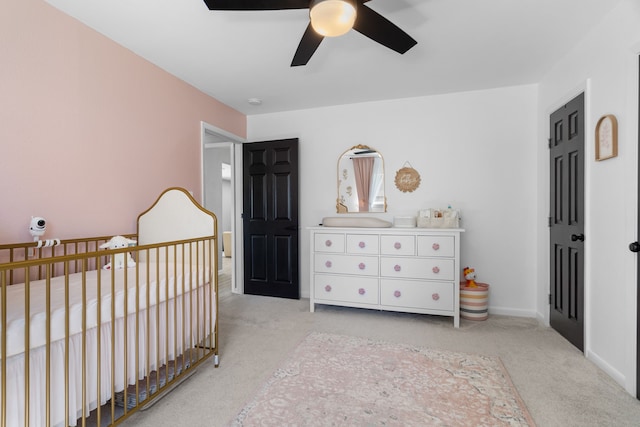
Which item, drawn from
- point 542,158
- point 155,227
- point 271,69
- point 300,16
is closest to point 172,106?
point 271,69

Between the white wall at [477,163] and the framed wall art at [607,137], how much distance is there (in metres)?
1.06

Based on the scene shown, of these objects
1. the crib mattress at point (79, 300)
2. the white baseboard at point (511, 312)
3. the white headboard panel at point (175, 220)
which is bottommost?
the white baseboard at point (511, 312)

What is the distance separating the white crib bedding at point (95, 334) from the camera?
1.07 metres

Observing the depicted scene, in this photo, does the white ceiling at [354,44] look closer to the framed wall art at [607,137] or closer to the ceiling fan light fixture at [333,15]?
the ceiling fan light fixture at [333,15]

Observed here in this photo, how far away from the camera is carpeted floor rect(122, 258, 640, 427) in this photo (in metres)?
1.60

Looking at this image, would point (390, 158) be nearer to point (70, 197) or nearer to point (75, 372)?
point (70, 197)

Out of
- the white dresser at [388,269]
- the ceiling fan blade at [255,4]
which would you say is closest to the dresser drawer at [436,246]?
the white dresser at [388,269]

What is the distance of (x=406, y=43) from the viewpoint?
1763 millimetres

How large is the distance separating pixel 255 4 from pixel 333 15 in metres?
0.38

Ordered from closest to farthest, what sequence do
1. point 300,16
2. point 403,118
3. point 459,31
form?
1. point 300,16
2. point 459,31
3. point 403,118

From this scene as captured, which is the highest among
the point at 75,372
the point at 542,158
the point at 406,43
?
the point at 406,43

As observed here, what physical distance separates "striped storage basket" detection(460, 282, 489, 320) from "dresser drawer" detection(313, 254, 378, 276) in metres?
0.88

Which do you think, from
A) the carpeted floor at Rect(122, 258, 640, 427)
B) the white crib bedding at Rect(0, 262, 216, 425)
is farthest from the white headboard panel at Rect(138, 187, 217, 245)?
the carpeted floor at Rect(122, 258, 640, 427)

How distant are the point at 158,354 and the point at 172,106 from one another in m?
2.14
